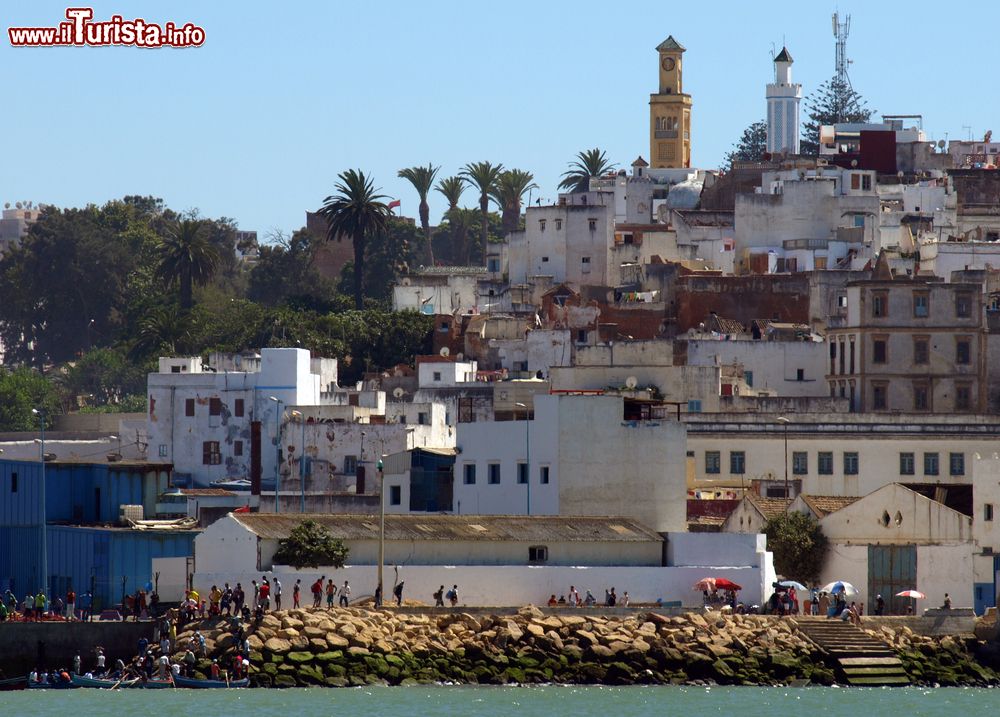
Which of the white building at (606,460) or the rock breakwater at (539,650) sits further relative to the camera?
the white building at (606,460)

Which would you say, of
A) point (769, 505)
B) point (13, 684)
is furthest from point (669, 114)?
point (13, 684)

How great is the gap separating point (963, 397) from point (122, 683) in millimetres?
45697

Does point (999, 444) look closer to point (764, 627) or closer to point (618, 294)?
point (764, 627)

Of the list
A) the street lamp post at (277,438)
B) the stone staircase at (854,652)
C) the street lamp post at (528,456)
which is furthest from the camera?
the street lamp post at (277,438)

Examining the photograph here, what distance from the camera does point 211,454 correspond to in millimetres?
104062

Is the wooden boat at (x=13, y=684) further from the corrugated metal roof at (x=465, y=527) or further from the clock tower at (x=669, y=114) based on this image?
the clock tower at (x=669, y=114)

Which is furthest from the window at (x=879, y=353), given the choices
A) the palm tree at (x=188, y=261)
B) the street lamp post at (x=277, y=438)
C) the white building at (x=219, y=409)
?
the palm tree at (x=188, y=261)

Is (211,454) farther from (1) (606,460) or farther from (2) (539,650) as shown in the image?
(2) (539,650)

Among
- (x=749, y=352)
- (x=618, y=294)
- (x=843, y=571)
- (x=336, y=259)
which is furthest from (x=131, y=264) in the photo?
(x=843, y=571)

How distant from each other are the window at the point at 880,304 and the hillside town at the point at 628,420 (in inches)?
4.0

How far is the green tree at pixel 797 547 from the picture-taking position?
251ft

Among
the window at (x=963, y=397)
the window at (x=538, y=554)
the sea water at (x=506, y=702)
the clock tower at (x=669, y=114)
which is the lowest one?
the sea water at (x=506, y=702)

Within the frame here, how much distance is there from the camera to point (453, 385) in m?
109

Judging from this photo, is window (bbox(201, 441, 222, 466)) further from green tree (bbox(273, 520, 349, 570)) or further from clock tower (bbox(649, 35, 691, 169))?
clock tower (bbox(649, 35, 691, 169))
